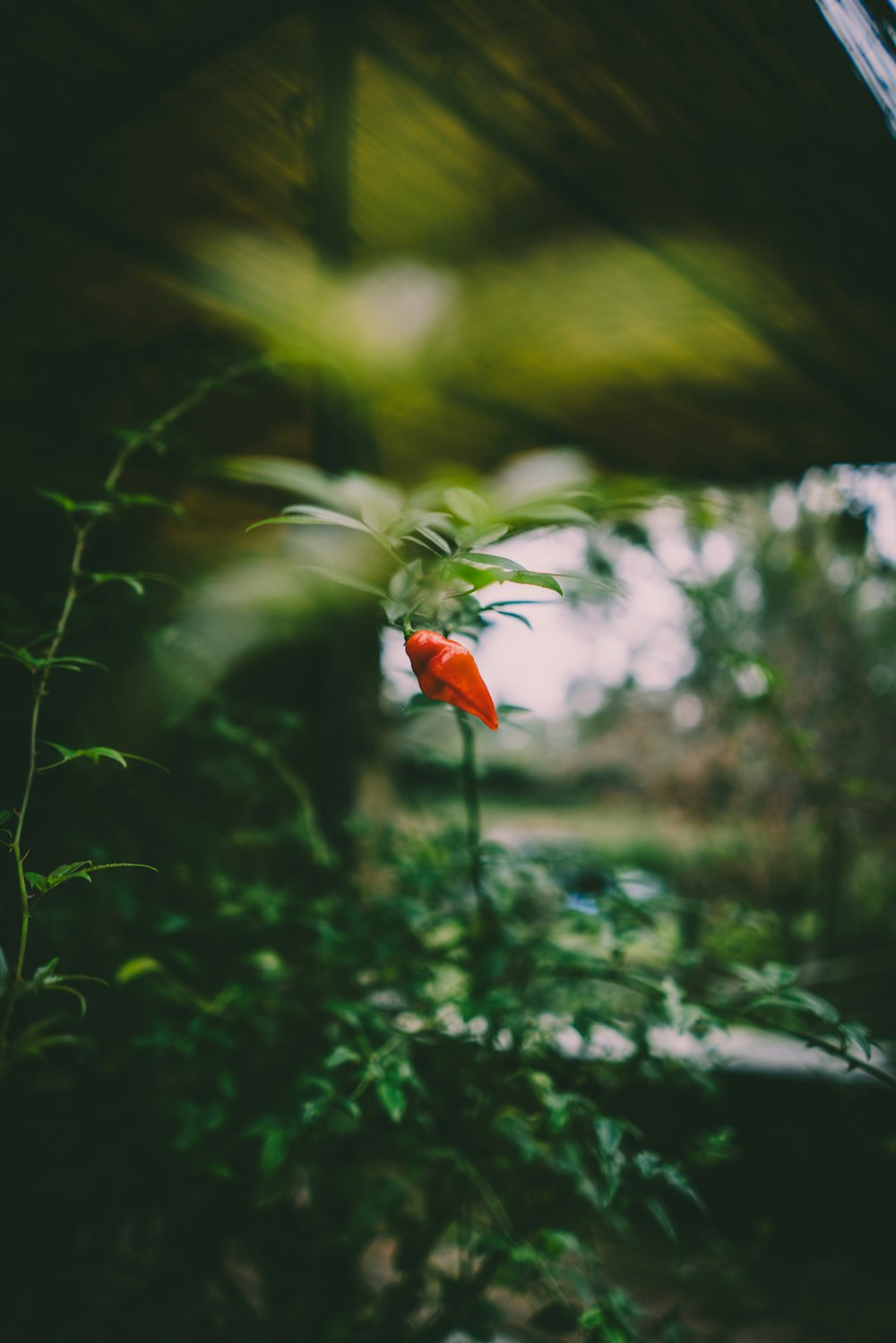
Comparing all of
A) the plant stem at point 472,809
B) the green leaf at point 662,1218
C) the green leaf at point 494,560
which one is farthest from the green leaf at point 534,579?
the green leaf at point 662,1218

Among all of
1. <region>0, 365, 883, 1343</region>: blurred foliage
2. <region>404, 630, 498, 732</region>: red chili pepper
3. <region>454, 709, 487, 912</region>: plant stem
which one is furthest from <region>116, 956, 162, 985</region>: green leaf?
<region>404, 630, 498, 732</region>: red chili pepper

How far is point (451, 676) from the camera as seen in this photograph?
54 cm

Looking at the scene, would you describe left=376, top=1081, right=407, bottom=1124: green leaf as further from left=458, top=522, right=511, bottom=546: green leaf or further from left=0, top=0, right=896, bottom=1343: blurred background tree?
left=458, top=522, right=511, bottom=546: green leaf

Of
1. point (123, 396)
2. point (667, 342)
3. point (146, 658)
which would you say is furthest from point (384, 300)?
point (146, 658)

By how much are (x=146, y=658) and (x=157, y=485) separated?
1.11 m

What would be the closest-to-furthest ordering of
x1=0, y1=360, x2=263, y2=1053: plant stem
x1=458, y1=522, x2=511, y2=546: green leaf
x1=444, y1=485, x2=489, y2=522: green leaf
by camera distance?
x1=0, y1=360, x2=263, y2=1053: plant stem → x1=458, y1=522, x2=511, y2=546: green leaf → x1=444, y1=485, x2=489, y2=522: green leaf

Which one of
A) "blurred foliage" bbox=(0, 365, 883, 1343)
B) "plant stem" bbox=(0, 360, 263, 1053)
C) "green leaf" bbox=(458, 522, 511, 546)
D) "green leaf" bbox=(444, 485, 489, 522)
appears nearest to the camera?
"plant stem" bbox=(0, 360, 263, 1053)

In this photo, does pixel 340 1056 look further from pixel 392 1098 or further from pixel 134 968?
pixel 134 968

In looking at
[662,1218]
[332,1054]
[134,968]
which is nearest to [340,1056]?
[332,1054]

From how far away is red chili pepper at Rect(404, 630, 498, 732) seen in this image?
21.3 inches

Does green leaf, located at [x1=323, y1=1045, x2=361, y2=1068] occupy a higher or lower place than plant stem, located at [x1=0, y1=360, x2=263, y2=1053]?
lower

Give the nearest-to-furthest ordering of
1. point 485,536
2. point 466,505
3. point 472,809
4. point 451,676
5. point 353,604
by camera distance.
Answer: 1. point 451,676
2. point 485,536
3. point 466,505
4. point 472,809
5. point 353,604

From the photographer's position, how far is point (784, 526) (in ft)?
18.4

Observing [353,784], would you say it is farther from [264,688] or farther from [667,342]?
[667,342]
